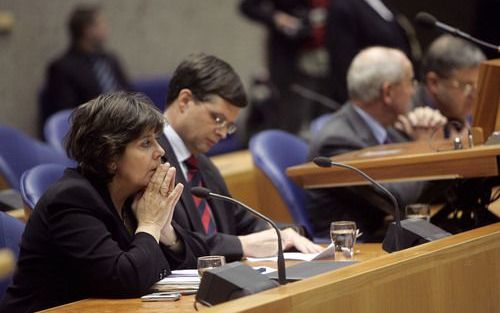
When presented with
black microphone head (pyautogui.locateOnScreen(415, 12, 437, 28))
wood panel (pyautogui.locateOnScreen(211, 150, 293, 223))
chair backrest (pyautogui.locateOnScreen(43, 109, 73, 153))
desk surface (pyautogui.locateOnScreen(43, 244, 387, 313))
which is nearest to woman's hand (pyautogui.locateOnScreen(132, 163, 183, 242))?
desk surface (pyautogui.locateOnScreen(43, 244, 387, 313))

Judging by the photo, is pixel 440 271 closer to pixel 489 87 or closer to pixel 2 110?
pixel 489 87

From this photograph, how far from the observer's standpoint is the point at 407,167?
13.9 ft

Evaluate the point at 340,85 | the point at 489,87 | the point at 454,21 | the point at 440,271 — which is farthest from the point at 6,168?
the point at 454,21

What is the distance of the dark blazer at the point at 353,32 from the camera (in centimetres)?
780

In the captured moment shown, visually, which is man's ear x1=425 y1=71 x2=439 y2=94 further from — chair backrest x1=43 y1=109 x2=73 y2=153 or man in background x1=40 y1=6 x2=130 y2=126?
man in background x1=40 y1=6 x2=130 y2=126

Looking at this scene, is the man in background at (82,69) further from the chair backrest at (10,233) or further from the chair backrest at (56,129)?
the chair backrest at (10,233)

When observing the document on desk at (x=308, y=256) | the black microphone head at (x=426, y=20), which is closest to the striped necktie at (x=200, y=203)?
the document on desk at (x=308, y=256)

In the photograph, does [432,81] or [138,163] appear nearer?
[138,163]

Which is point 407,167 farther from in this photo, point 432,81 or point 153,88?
point 153,88

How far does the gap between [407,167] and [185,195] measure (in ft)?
2.91

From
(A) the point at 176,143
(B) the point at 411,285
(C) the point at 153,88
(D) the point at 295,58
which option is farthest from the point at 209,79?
(D) the point at 295,58

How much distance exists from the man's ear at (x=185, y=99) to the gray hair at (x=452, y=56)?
2.00 m

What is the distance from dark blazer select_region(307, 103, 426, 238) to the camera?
4.76m

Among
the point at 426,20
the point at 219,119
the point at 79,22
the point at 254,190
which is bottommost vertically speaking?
the point at 254,190
